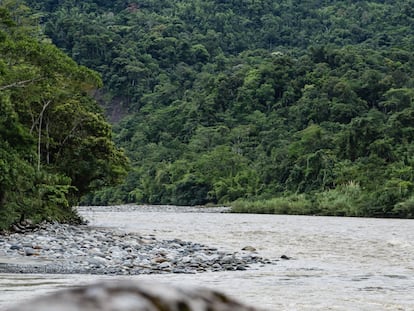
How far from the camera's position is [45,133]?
1085 inches

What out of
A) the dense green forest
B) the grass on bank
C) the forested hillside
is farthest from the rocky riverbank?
the grass on bank

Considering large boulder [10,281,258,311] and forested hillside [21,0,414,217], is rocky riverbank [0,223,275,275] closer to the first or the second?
large boulder [10,281,258,311]

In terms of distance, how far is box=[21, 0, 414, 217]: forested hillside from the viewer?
55.6 meters

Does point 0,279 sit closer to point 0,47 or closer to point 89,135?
point 0,47

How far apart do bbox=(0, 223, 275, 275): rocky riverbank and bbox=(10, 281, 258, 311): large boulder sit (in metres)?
11.4

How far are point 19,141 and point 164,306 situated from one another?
19.9 m

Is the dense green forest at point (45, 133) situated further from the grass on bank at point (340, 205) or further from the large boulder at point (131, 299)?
the grass on bank at point (340, 205)

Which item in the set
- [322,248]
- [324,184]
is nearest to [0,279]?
[322,248]

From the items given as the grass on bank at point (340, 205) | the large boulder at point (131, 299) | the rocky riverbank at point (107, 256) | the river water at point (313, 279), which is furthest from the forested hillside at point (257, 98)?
the large boulder at point (131, 299)

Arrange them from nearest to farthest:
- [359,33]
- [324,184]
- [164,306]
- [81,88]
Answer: [164,306], [81,88], [324,184], [359,33]

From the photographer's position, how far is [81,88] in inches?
1081

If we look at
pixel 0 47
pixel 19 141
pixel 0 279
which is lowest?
pixel 0 279

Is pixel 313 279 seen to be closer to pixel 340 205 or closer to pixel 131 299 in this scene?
pixel 131 299

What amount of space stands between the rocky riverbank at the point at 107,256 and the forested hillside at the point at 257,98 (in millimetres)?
20482
